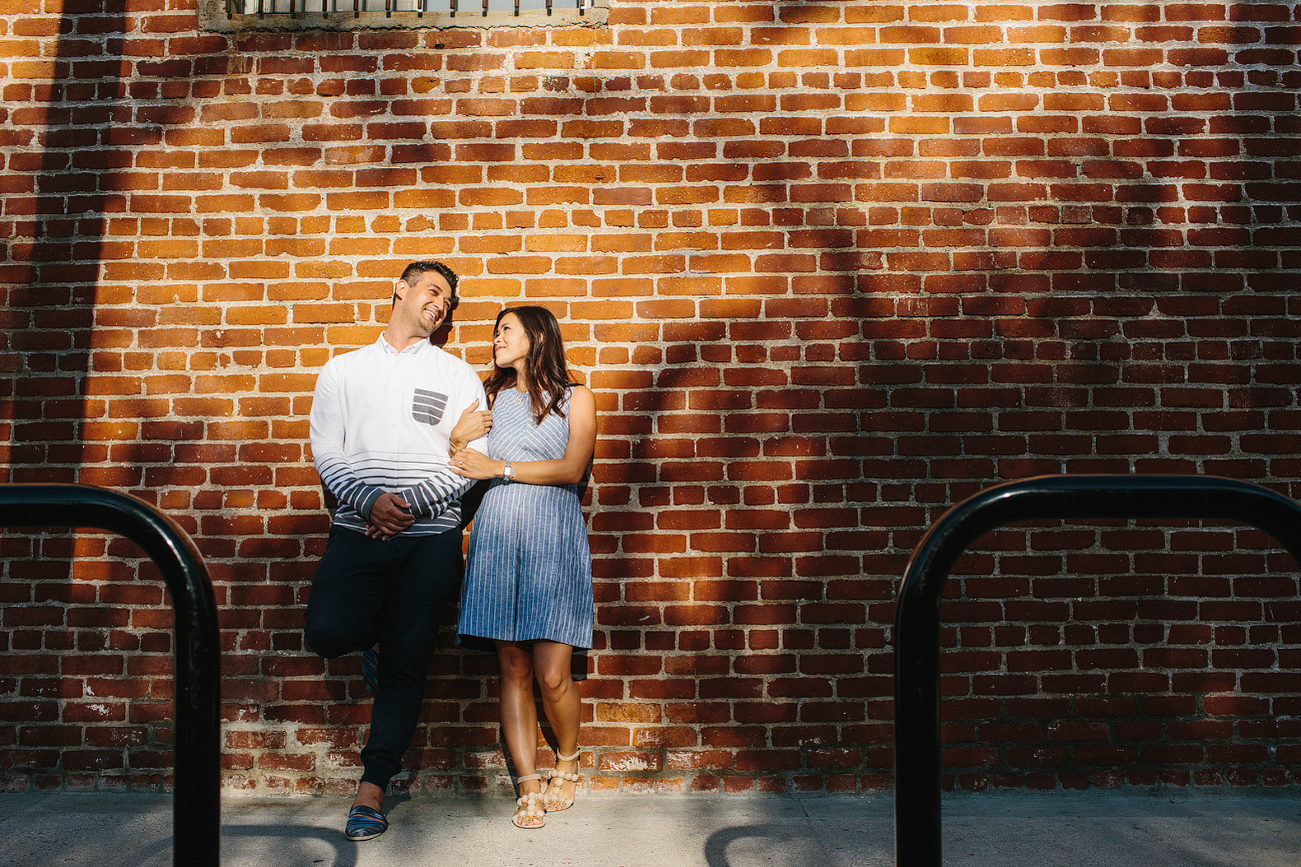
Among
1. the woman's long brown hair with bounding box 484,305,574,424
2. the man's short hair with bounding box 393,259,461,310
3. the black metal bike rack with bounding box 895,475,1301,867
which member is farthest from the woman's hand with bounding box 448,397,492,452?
the black metal bike rack with bounding box 895,475,1301,867

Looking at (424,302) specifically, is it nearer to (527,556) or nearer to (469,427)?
(469,427)

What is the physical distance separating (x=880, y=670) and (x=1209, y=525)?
142 cm

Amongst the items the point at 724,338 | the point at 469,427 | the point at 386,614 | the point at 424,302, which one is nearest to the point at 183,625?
the point at 386,614

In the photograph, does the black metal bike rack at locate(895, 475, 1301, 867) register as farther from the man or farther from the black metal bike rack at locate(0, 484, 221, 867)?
the man

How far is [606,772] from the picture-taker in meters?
2.83

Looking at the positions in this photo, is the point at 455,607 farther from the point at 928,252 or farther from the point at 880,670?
the point at 928,252

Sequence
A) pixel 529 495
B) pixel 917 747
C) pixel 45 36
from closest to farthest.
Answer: pixel 917 747
pixel 529 495
pixel 45 36

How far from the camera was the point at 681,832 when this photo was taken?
254 cm

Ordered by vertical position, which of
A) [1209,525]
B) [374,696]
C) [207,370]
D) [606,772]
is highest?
[207,370]

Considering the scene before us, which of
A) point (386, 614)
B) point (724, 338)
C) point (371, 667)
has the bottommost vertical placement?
point (371, 667)

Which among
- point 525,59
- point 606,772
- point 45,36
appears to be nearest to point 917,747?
point 606,772

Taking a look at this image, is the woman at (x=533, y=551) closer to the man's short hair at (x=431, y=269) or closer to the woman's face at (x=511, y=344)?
the woman's face at (x=511, y=344)

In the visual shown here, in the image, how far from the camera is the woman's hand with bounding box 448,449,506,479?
8.68ft

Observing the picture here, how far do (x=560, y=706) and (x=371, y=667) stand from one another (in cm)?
73
